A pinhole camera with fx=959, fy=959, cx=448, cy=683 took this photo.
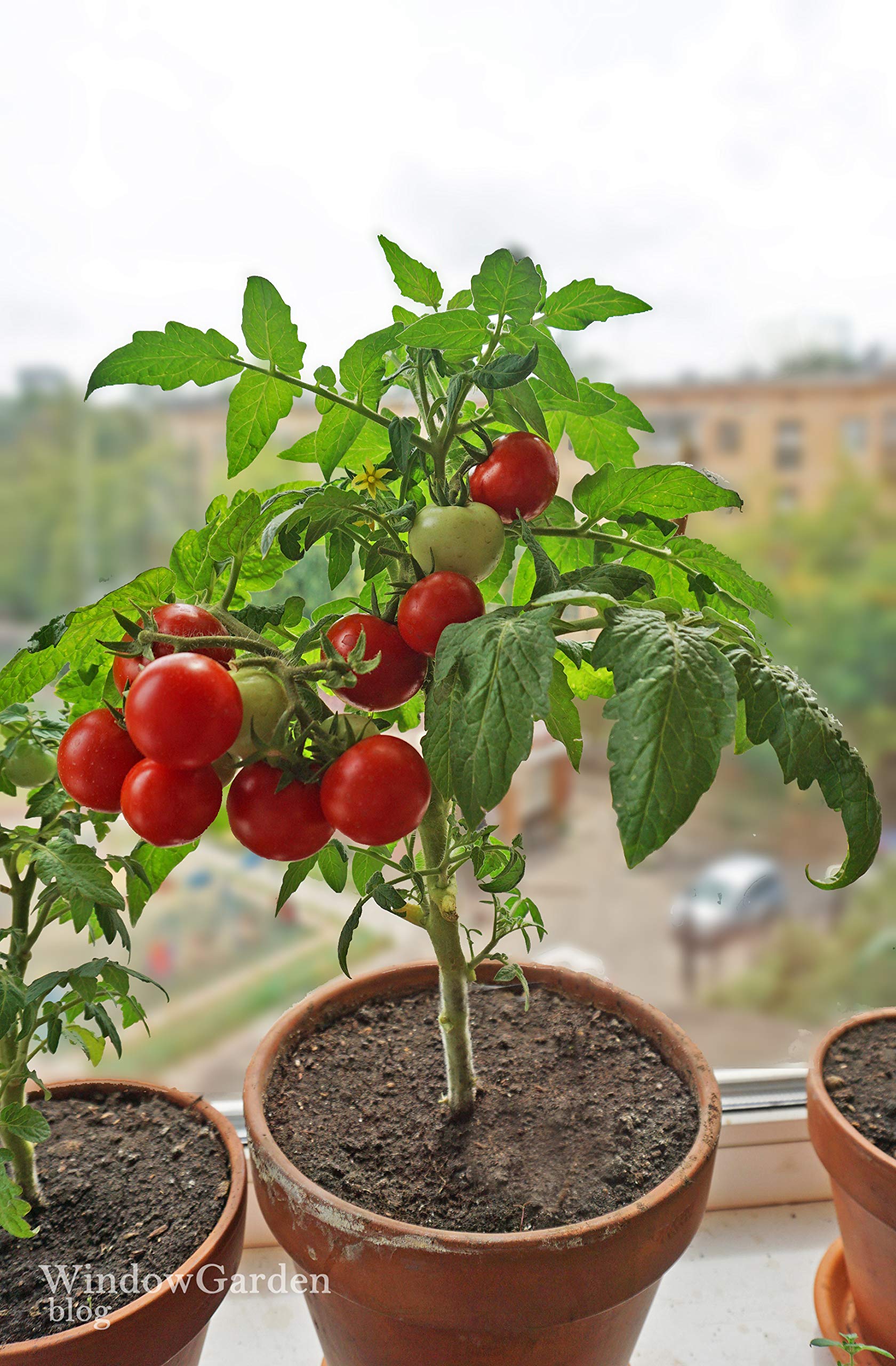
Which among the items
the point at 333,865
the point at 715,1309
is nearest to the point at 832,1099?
the point at 715,1309

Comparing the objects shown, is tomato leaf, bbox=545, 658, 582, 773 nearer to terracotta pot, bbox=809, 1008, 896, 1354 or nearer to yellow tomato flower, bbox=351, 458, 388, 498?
yellow tomato flower, bbox=351, 458, 388, 498

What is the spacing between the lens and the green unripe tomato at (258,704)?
54cm

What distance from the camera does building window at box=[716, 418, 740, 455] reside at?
3.52 ft

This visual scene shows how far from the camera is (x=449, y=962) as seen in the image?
0.78 m

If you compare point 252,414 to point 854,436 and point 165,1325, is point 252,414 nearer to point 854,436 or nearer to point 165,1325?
point 165,1325

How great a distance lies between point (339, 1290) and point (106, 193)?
3.23 ft

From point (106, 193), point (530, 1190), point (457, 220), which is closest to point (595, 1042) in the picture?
point (530, 1190)

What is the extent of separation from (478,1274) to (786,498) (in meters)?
0.85

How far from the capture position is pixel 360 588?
838mm

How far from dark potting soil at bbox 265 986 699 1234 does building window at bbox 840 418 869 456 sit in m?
0.69

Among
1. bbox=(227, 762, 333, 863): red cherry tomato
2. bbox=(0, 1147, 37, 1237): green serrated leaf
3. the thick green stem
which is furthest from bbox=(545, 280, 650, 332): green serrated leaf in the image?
bbox=(0, 1147, 37, 1237): green serrated leaf

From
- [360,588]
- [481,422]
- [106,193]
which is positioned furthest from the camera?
[106,193]

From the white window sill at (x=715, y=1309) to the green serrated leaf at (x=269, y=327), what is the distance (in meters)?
0.89

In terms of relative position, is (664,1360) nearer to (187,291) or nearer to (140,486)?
(140,486)
